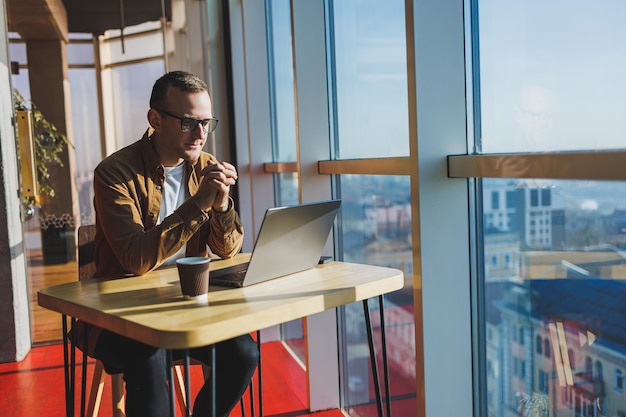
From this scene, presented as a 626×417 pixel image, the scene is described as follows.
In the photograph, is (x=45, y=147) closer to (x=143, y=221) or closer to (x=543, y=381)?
(x=143, y=221)

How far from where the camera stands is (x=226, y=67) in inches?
172

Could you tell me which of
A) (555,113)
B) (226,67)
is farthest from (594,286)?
(226,67)

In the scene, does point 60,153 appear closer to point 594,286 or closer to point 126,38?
point 126,38

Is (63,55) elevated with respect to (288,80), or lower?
elevated

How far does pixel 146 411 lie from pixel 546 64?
4.10ft

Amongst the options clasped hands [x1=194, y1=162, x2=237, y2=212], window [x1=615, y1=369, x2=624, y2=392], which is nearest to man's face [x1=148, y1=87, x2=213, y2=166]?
clasped hands [x1=194, y1=162, x2=237, y2=212]

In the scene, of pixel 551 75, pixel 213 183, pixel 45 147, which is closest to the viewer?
pixel 551 75

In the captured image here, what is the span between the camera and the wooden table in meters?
1.17

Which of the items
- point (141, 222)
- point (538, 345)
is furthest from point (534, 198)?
point (141, 222)

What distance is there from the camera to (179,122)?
1820 millimetres

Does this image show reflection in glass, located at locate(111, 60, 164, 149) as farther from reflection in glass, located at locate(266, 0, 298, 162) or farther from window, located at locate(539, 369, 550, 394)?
window, located at locate(539, 369, 550, 394)

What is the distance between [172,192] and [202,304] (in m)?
0.72

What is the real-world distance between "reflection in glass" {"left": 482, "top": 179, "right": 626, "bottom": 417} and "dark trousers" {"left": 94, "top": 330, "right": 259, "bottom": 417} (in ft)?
2.28

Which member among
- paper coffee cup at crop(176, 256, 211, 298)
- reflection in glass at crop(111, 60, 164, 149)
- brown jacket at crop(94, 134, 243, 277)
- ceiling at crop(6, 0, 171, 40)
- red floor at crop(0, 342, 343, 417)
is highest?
ceiling at crop(6, 0, 171, 40)
